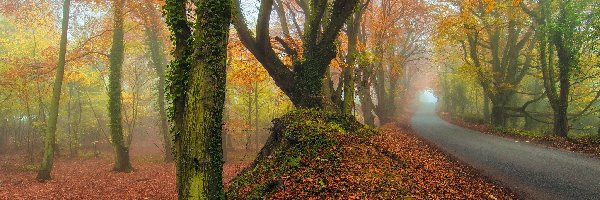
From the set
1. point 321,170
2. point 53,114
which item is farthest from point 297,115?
point 53,114

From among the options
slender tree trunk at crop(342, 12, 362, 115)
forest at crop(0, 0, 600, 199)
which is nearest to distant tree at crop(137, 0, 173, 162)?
forest at crop(0, 0, 600, 199)

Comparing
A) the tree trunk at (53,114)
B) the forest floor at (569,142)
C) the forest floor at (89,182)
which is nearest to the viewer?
Result: the forest floor at (569,142)

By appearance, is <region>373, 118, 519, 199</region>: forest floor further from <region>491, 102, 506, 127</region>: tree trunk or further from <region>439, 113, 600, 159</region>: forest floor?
<region>491, 102, 506, 127</region>: tree trunk

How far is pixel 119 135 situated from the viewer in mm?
17172

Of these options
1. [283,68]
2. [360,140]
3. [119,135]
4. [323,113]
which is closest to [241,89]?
[119,135]

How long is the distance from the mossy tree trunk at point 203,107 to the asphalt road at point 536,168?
621cm

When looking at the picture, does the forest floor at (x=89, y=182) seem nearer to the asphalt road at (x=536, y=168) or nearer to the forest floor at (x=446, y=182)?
the forest floor at (x=446, y=182)

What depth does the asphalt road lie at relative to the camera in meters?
7.31

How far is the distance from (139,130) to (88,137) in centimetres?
768

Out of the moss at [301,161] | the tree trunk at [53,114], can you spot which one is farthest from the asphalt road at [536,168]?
the tree trunk at [53,114]

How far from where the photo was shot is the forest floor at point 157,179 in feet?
24.5

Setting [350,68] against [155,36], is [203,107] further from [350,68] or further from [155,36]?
[155,36]

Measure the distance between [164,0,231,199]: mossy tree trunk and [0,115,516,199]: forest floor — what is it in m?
3.29

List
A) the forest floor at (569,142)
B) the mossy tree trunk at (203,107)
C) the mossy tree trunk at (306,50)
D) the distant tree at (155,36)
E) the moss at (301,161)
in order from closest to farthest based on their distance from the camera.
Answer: the mossy tree trunk at (203,107), the moss at (301,161), the forest floor at (569,142), the mossy tree trunk at (306,50), the distant tree at (155,36)
